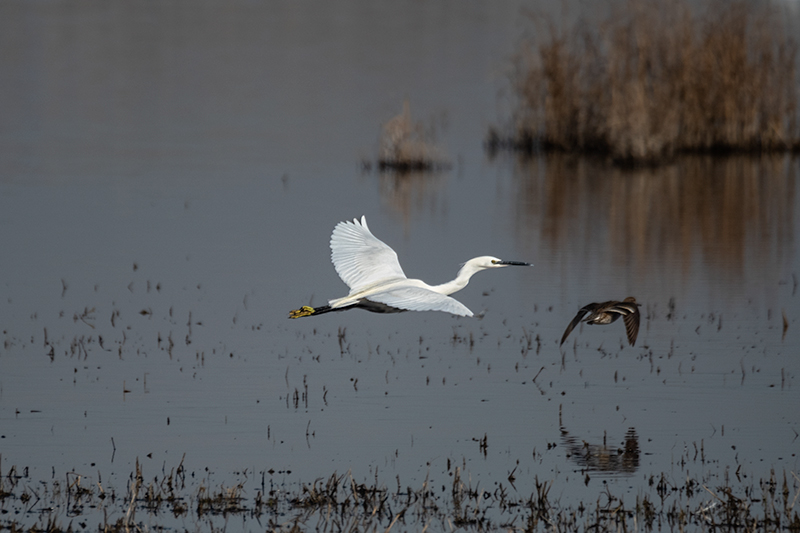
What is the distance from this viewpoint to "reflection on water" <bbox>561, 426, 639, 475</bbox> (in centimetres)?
738

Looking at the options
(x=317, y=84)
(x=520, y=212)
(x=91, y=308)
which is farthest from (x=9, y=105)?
(x=91, y=308)

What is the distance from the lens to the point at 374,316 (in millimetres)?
11773

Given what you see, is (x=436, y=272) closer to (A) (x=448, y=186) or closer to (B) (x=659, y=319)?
(B) (x=659, y=319)

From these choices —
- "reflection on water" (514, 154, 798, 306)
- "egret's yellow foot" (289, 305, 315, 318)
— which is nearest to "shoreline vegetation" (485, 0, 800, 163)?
"reflection on water" (514, 154, 798, 306)

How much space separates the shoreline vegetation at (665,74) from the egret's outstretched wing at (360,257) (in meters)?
14.8

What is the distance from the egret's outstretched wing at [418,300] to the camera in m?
6.96

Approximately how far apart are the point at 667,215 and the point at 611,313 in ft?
39.6

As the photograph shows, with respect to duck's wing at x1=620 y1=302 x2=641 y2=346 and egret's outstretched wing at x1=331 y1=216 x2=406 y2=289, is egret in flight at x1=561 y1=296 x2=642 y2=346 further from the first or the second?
egret's outstretched wing at x1=331 y1=216 x2=406 y2=289

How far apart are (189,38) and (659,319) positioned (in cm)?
4793

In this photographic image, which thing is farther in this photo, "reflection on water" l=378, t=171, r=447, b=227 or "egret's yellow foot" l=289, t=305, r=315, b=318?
"reflection on water" l=378, t=171, r=447, b=227

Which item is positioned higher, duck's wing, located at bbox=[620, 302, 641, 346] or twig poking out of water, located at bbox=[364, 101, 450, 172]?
twig poking out of water, located at bbox=[364, 101, 450, 172]

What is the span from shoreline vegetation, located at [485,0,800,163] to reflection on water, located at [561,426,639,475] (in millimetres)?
15845

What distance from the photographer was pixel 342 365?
32.2 feet

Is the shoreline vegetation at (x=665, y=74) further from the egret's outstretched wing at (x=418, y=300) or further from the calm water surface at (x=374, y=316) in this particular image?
the egret's outstretched wing at (x=418, y=300)
